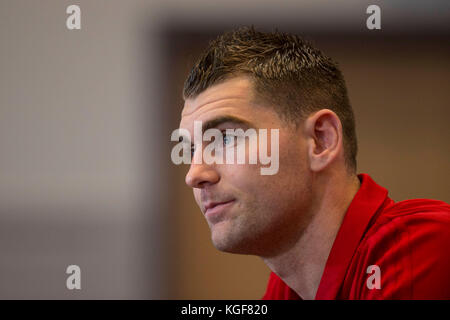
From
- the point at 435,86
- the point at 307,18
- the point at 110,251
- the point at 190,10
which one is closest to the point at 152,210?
the point at 110,251

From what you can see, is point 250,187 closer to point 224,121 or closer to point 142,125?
point 224,121

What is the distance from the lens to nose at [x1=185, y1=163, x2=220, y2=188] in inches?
30.3

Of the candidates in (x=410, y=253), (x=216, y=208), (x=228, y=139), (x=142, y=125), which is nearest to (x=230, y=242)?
(x=216, y=208)

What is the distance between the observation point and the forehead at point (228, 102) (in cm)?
79

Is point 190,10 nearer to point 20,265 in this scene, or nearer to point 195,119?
point 195,119

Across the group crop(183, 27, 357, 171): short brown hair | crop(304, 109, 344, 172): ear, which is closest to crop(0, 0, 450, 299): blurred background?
crop(183, 27, 357, 171): short brown hair

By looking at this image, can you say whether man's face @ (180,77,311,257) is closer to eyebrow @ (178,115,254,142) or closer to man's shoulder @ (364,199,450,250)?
eyebrow @ (178,115,254,142)

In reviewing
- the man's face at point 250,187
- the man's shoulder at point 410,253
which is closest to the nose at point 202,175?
the man's face at point 250,187

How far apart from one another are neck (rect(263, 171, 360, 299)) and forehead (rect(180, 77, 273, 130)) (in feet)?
0.56

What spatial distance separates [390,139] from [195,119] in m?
0.63

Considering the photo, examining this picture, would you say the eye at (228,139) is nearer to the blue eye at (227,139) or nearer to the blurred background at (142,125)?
the blue eye at (227,139)

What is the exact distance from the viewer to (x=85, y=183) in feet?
5.54

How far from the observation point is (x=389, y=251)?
2.22 feet

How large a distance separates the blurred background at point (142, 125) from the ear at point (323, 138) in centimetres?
23
